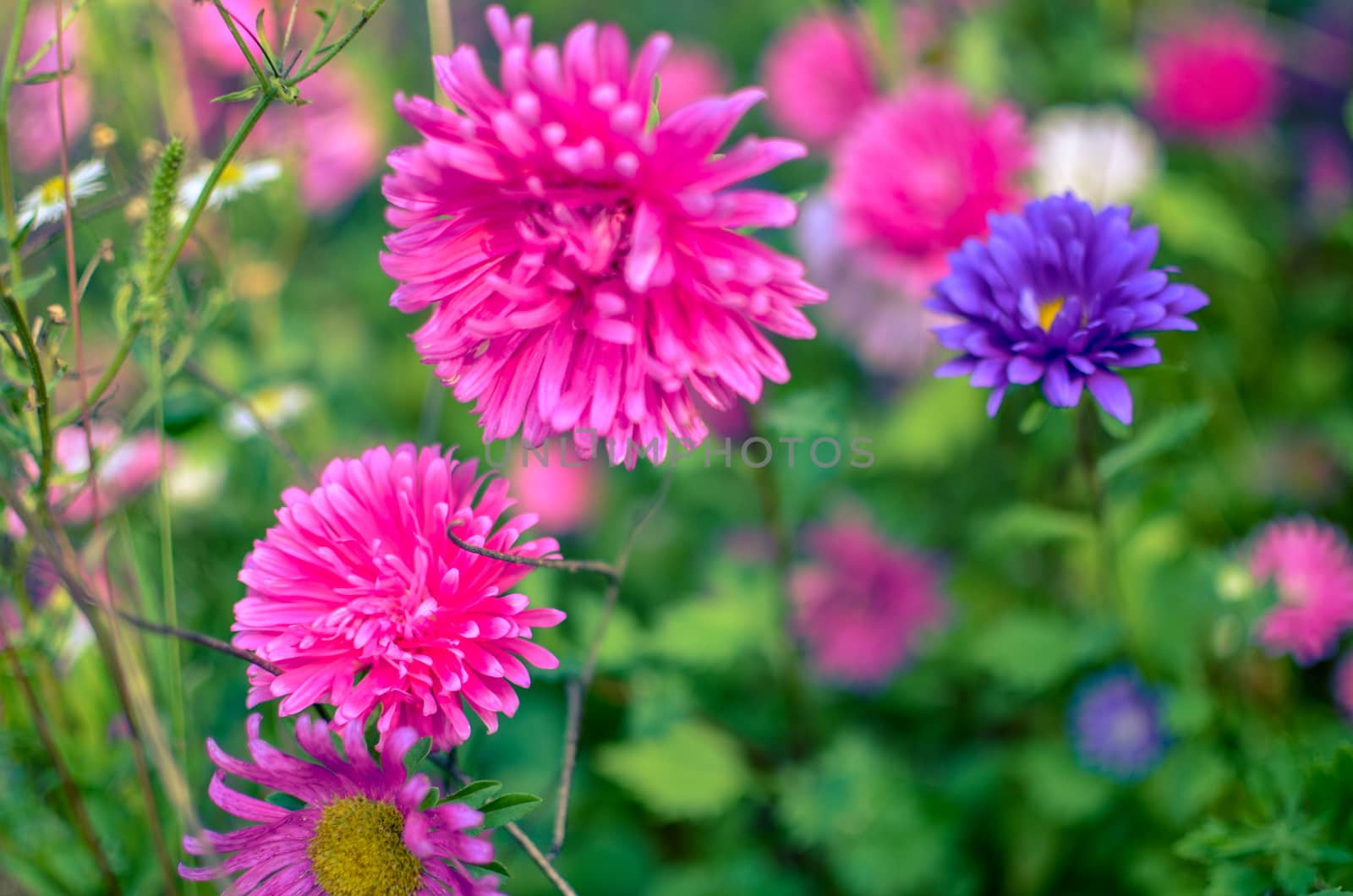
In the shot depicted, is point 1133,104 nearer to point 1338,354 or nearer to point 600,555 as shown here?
point 1338,354

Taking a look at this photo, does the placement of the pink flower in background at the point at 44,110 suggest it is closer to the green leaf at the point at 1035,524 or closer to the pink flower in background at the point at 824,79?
the pink flower in background at the point at 824,79

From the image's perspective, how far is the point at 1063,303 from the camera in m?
0.66

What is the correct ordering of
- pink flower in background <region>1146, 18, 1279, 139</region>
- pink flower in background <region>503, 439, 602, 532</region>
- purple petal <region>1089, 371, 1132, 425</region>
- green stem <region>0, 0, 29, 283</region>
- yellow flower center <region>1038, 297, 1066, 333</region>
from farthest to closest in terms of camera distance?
pink flower in background <region>503, 439, 602, 532</region>
pink flower in background <region>1146, 18, 1279, 139</region>
yellow flower center <region>1038, 297, 1066, 333</region>
purple petal <region>1089, 371, 1132, 425</region>
green stem <region>0, 0, 29, 283</region>

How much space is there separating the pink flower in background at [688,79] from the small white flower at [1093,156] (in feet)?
1.95

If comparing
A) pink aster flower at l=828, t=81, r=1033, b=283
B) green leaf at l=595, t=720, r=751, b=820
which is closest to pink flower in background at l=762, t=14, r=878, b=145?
pink aster flower at l=828, t=81, r=1033, b=283

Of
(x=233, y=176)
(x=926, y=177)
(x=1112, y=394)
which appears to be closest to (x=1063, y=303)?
(x=1112, y=394)

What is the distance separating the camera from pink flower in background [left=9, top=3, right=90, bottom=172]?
1310mm

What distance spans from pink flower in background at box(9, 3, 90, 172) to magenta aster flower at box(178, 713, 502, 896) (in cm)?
105

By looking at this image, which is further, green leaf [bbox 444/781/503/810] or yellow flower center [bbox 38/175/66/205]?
yellow flower center [bbox 38/175/66/205]

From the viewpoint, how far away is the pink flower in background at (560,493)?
1.62 metres

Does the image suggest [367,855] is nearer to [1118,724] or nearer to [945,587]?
[1118,724]

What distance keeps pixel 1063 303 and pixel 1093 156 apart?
78 cm

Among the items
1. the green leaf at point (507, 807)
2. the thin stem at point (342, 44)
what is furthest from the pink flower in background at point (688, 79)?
the green leaf at point (507, 807)

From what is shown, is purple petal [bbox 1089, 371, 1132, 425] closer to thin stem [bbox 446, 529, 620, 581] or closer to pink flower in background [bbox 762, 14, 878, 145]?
thin stem [bbox 446, 529, 620, 581]
